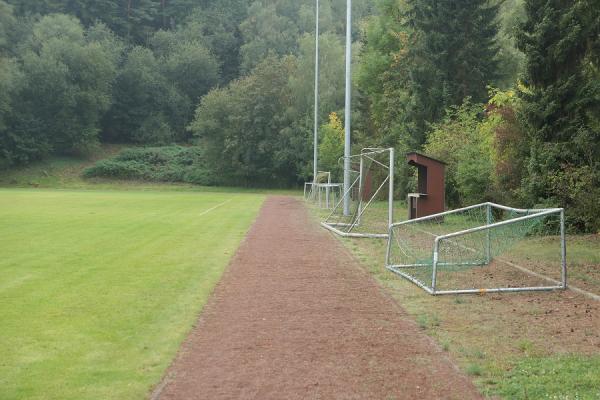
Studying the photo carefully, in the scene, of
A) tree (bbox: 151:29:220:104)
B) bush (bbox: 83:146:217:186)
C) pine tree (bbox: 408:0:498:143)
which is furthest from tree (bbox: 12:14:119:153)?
pine tree (bbox: 408:0:498:143)

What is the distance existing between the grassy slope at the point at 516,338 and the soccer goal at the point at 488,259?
0.39m

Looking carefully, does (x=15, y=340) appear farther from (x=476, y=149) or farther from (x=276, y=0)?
(x=276, y=0)

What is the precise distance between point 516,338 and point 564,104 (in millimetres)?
12194

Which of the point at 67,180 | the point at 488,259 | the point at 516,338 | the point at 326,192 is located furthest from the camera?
the point at 67,180

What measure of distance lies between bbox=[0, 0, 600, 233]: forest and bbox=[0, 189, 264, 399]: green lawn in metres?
9.44

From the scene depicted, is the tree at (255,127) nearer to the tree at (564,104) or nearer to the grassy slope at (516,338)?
the tree at (564,104)

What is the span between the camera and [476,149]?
24.4 metres

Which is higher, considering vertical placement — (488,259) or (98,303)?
(488,259)

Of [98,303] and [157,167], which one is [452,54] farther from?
[157,167]

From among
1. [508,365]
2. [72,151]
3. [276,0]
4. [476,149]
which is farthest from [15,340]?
[276,0]

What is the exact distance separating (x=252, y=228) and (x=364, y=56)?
28515 mm

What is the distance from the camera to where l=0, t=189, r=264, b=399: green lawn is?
5727 millimetres

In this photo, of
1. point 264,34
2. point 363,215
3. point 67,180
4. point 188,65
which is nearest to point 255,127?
point 67,180

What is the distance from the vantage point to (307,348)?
261 inches
